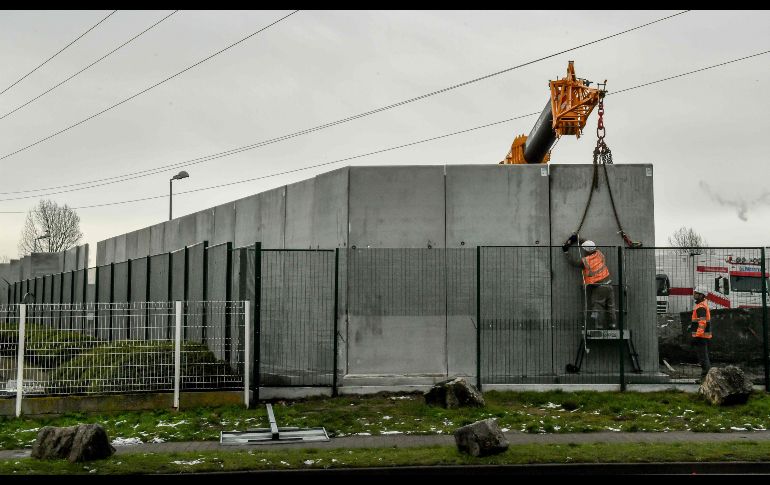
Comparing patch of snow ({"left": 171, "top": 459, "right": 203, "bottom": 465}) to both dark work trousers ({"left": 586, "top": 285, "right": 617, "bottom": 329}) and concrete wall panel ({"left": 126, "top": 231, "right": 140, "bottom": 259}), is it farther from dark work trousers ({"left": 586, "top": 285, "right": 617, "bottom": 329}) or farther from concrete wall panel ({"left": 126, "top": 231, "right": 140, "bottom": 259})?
concrete wall panel ({"left": 126, "top": 231, "right": 140, "bottom": 259})

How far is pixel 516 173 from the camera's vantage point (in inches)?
704

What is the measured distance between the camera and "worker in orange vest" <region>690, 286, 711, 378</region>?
56.0 feet

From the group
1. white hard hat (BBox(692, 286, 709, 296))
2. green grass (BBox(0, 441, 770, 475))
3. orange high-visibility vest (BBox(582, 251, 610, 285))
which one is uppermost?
orange high-visibility vest (BBox(582, 251, 610, 285))

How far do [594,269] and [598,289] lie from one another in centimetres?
40

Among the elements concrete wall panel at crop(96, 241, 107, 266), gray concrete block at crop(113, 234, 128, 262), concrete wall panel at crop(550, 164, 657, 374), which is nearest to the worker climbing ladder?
concrete wall panel at crop(550, 164, 657, 374)

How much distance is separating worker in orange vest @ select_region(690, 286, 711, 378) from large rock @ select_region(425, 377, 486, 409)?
533 centimetres

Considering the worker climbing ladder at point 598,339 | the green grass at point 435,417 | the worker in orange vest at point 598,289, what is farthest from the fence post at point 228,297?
the worker in orange vest at point 598,289

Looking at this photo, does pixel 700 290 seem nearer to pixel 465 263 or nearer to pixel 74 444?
pixel 465 263

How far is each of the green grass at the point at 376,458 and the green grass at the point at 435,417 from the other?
4.86ft

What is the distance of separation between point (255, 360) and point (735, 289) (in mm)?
13145

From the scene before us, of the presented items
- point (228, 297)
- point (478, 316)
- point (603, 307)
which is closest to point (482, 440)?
point (478, 316)

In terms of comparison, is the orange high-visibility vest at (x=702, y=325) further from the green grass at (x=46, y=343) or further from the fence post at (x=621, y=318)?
the green grass at (x=46, y=343)

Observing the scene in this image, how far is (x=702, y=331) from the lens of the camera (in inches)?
674

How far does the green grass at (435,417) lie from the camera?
12.8 m
